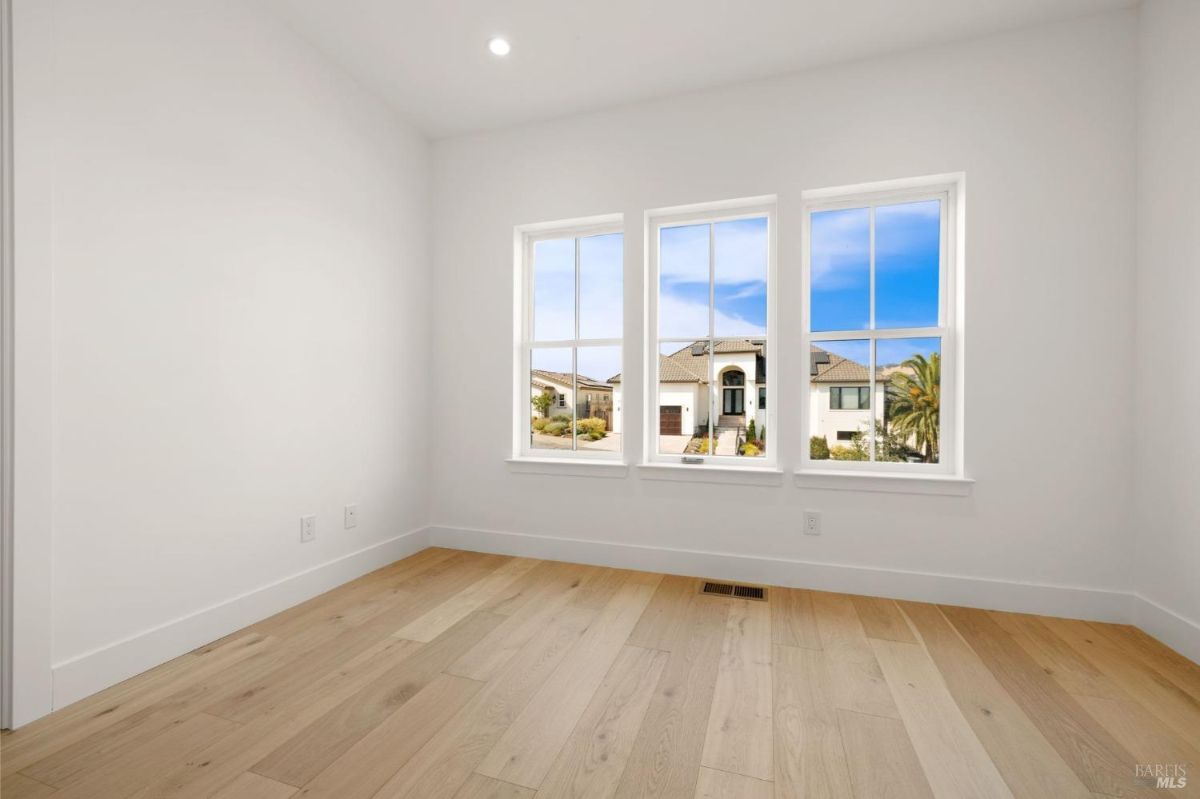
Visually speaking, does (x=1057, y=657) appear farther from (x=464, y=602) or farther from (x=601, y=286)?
(x=601, y=286)

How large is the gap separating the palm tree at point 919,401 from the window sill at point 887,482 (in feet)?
0.69

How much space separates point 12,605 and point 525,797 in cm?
169

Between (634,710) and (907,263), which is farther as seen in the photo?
(907,263)

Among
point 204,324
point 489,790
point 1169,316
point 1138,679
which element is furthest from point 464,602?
point 1169,316

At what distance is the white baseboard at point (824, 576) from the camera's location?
2.44 meters

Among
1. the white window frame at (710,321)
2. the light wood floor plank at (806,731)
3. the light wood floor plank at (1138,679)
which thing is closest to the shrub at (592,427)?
the white window frame at (710,321)

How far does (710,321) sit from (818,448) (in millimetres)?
976

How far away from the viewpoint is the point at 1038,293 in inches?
97.8

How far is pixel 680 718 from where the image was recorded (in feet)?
5.50

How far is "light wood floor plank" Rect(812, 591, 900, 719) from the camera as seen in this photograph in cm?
176

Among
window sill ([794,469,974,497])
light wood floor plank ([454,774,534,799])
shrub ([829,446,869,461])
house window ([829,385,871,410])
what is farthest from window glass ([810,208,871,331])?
light wood floor plank ([454,774,534,799])

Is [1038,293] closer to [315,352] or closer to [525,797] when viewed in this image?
[525,797]

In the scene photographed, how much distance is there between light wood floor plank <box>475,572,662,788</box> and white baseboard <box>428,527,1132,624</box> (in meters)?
0.49

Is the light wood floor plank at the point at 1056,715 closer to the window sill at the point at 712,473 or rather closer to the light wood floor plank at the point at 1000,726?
the light wood floor plank at the point at 1000,726
